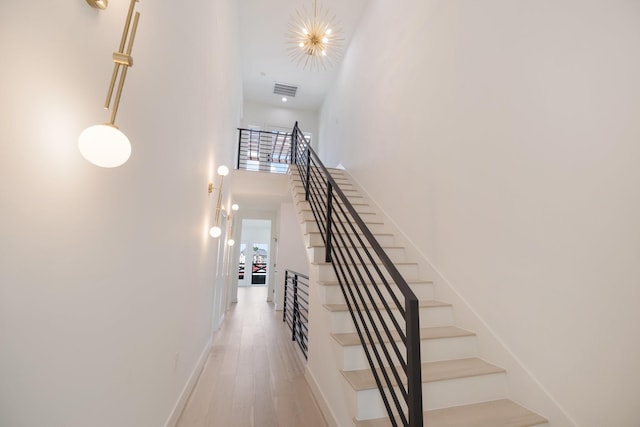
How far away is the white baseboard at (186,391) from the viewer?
2105 millimetres

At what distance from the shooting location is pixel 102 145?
786 mm

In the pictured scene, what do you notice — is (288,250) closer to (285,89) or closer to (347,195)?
(347,195)

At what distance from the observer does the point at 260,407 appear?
2455 millimetres

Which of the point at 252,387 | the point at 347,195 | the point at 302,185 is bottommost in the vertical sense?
the point at 252,387

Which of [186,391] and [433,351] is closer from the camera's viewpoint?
[433,351]

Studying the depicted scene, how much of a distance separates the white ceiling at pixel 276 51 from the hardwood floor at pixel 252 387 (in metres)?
6.16

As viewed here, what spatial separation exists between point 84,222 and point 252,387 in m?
2.57

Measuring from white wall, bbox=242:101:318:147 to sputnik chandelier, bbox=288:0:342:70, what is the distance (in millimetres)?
2147

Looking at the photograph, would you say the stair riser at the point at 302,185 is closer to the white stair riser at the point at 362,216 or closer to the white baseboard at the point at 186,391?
the white stair riser at the point at 362,216

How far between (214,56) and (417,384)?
3749mm

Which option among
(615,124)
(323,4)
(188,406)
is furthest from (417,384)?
(323,4)

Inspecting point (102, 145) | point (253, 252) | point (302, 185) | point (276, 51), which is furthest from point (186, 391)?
point (253, 252)

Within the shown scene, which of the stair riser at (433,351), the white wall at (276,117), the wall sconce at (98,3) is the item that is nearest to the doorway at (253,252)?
the white wall at (276,117)

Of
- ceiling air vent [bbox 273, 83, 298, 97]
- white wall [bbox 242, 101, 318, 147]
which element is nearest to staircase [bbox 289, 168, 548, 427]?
ceiling air vent [bbox 273, 83, 298, 97]
